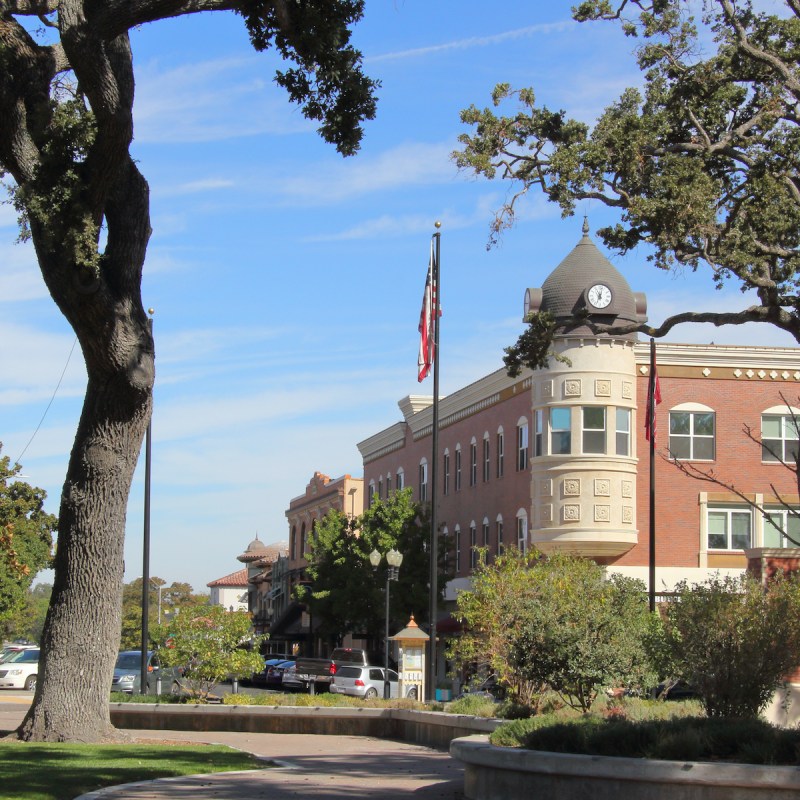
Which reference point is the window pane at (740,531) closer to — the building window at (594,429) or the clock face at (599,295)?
the building window at (594,429)

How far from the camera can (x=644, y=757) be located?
1115 centimetres

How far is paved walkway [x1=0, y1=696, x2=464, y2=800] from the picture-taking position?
12.4 m

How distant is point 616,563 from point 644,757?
1197 inches

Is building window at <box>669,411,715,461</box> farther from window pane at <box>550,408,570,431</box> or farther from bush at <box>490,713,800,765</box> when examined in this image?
bush at <box>490,713,800,765</box>

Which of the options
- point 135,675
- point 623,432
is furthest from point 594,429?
point 135,675

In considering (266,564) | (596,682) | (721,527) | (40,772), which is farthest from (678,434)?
(266,564)

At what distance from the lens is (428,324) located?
29641mm

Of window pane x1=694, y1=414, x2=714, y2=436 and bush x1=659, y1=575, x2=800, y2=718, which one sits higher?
window pane x1=694, y1=414, x2=714, y2=436

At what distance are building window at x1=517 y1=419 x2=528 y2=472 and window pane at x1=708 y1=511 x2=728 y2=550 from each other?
644 cm

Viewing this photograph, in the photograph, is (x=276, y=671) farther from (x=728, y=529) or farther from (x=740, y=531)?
(x=740, y=531)

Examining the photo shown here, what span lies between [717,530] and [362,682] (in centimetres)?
1261

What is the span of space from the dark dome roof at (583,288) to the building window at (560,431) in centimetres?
263

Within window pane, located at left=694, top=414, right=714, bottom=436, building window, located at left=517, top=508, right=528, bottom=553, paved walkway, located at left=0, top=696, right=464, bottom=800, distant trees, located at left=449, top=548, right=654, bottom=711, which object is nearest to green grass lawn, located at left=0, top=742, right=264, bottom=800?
paved walkway, located at left=0, top=696, right=464, bottom=800

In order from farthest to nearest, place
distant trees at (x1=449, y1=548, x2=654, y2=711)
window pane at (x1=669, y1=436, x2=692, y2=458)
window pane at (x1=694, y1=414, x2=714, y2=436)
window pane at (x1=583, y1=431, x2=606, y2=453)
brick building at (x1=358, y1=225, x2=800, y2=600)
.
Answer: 1. window pane at (x1=694, y1=414, x2=714, y2=436)
2. window pane at (x1=669, y1=436, x2=692, y2=458)
3. window pane at (x1=583, y1=431, x2=606, y2=453)
4. brick building at (x1=358, y1=225, x2=800, y2=600)
5. distant trees at (x1=449, y1=548, x2=654, y2=711)
